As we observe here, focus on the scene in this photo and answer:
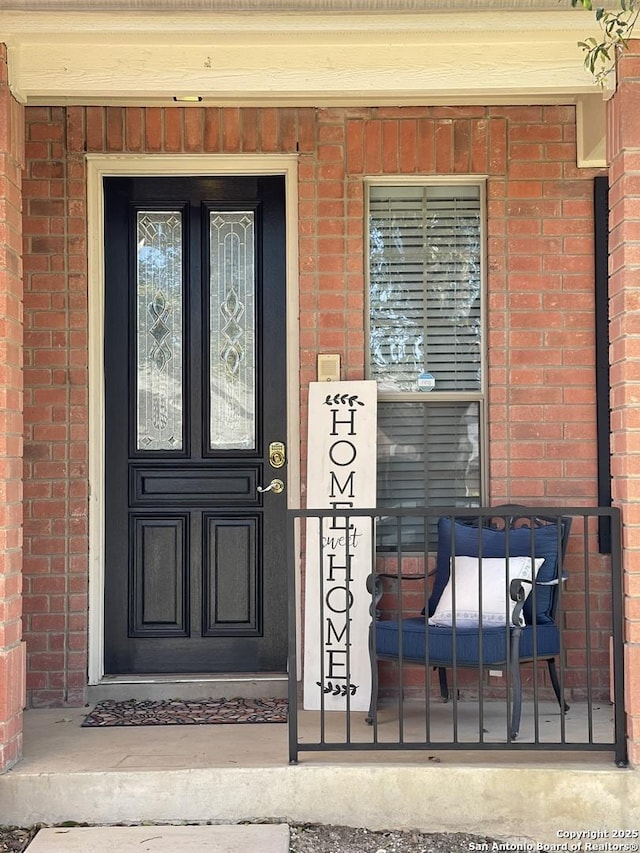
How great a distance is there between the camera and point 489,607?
4312mm

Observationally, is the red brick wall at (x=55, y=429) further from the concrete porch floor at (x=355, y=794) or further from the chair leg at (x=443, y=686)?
the chair leg at (x=443, y=686)

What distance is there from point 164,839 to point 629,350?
237 cm

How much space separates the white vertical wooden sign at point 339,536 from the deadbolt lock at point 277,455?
22 cm

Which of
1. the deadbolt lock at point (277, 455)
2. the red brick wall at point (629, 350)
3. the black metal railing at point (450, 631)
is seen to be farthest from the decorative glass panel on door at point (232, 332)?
the red brick wall at point (629, 350)

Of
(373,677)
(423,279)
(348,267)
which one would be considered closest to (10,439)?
(373,677)

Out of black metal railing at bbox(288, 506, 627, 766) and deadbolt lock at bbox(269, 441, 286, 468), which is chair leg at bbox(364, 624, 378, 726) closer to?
black metal railing at bbox(288, 506, 627, 766)

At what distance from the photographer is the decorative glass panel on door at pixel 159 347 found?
5.02m

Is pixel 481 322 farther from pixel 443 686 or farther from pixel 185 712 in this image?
pixel 185 712

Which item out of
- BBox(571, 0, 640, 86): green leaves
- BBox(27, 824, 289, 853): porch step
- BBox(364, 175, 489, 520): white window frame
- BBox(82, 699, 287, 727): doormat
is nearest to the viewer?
BBox(571, 0, 640, 86): green leaves

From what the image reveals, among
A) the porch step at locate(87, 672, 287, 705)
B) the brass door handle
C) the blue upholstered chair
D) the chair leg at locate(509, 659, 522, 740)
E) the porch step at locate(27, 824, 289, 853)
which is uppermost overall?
the brass door handle

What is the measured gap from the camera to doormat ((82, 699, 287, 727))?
4.46 m

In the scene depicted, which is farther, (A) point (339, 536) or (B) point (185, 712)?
(A) point (339, 536)

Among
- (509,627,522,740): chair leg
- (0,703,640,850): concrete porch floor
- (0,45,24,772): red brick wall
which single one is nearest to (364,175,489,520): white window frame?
(509,627,522,740): chair leg

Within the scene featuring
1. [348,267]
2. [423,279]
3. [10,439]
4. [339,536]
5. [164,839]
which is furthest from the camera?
[423,279]
